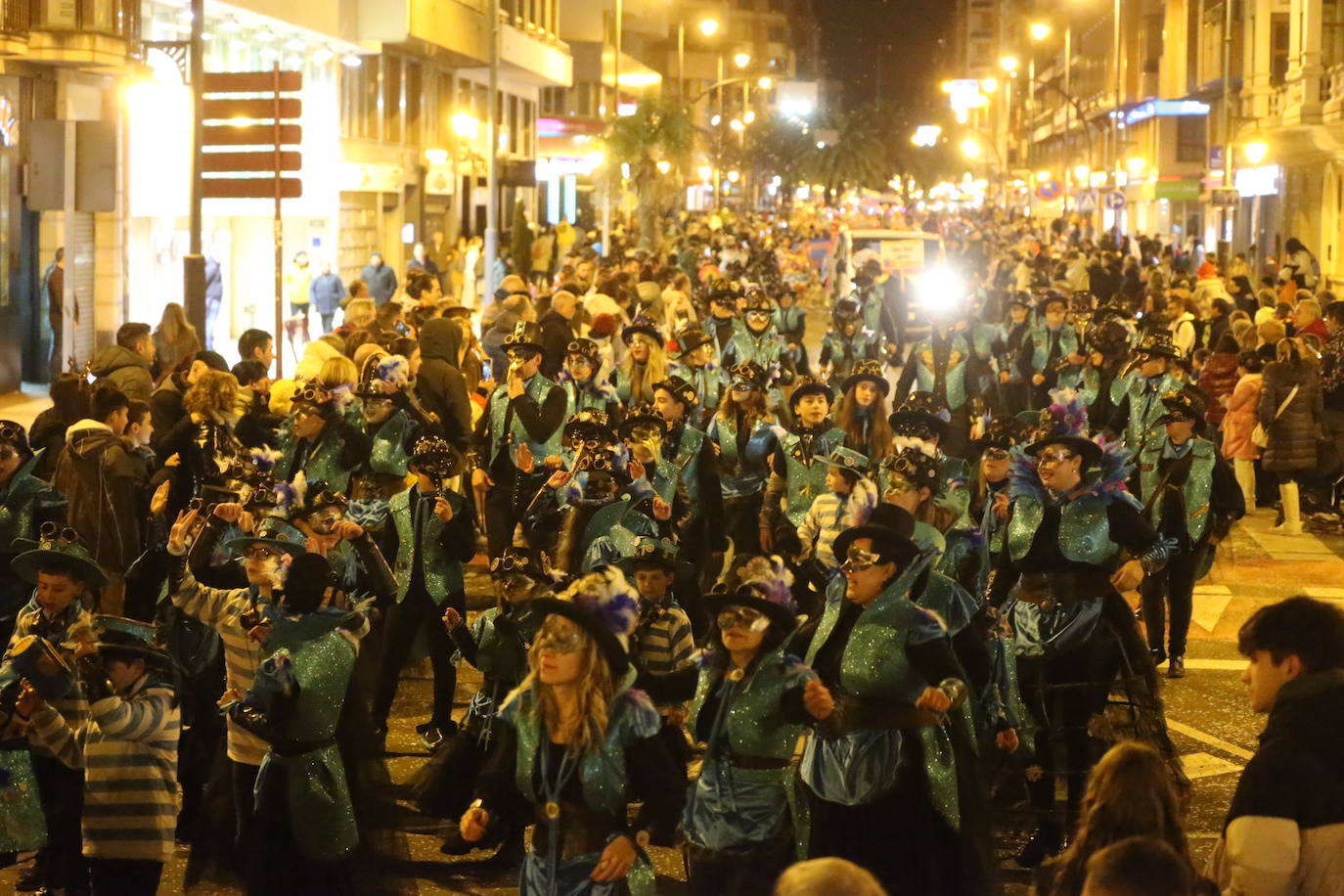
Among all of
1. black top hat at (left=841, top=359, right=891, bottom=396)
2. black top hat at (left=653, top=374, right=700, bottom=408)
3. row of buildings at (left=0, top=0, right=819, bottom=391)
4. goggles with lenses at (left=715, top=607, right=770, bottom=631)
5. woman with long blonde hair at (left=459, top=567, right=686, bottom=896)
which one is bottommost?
woman with long blonde hair at (left=459, top=567, right=686, bottom=896)

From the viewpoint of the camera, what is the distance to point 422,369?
1489cm

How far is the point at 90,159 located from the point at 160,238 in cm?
1397

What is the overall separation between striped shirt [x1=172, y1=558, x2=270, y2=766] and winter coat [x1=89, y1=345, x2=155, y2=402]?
5.22 m

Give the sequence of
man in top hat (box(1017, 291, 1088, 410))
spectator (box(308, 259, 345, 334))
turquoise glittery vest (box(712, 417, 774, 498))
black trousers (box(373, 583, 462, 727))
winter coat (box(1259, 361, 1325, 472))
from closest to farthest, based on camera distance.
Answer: black trousers (box(373, 583, 462, 727))
turquoise glittery vest (box(712, 417, 774, 498))
winter coat (box(1259, 361, 1325, 472))
man in top hat (box(1017, 291, 1088, 410))
spectator (box(308, 259, 345, 334))

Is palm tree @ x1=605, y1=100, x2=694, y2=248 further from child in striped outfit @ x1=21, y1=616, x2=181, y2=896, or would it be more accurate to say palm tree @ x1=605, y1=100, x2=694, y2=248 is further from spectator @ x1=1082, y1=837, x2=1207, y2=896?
spectator @ x1=1082, y1=837, x2=1207, y2=896

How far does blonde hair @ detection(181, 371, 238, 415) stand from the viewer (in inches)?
431

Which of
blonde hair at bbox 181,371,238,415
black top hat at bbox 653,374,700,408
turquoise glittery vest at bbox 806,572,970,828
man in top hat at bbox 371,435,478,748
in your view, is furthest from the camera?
black top hat at bbox 653,374,700,408

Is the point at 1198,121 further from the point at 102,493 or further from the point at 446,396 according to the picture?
the point at 102,493

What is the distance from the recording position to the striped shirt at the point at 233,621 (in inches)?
281

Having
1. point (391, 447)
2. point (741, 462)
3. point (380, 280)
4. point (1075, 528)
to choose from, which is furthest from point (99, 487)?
point (380, 280)

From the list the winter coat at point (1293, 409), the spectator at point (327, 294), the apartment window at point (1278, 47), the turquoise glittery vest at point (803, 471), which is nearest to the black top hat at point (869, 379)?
the turquoise glittery vest at point (803, 471)

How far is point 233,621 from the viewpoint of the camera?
7.45m

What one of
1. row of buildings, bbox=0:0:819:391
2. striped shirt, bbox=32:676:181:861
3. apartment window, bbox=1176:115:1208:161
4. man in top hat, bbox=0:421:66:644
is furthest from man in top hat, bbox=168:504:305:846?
apartment window, bbox=1176:115:1208:161

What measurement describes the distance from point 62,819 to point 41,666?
61 cm
